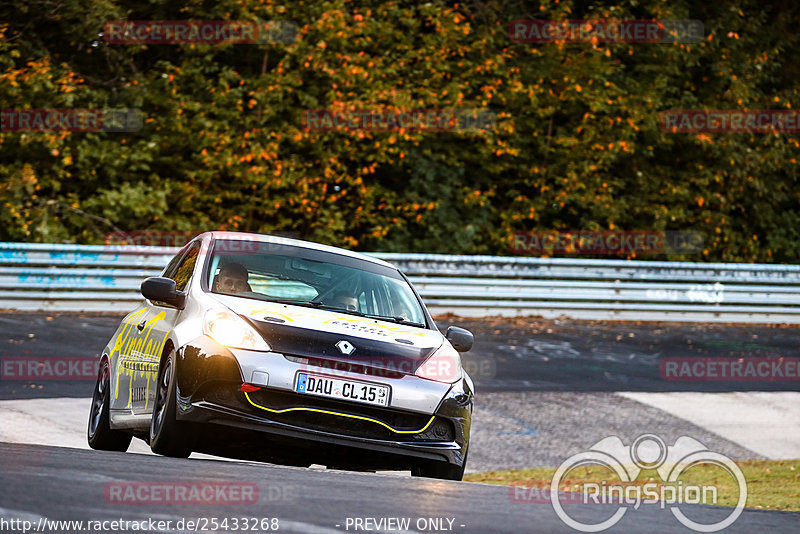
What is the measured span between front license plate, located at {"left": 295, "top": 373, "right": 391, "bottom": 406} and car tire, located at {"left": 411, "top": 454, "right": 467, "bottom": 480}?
1.88 feet

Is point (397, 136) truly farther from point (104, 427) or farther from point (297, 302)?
point (297, 302)

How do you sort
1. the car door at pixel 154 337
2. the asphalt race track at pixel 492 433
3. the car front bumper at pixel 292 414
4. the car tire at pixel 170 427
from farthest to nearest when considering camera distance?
the car door at pixel 154 337, the car tire at pixel 170 427, the car front bumper at pixel 292 414, the asphalt race track at pixel 492 433

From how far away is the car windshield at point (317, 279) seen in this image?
25.6 ft

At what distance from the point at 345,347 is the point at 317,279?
1.40 m

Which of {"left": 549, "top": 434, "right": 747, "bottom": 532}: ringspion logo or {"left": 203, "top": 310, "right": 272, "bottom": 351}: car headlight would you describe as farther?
{"left": 549, "top": 434, "right": 747, "bottom": 532}: ringspion logo

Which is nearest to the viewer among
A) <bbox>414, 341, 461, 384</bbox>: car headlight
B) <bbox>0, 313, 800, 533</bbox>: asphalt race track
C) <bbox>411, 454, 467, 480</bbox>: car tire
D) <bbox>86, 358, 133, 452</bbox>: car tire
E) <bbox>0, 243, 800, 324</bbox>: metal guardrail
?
<bbox>0, 313, 800, 533</bbox>: asphalt race track

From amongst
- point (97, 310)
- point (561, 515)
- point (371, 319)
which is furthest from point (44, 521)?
point (97, 310)

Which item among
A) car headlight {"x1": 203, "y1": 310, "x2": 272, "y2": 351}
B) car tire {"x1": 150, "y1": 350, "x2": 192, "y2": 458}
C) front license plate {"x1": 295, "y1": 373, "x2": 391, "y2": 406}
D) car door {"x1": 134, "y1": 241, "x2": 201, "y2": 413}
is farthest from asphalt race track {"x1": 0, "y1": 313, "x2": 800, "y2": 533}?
car headlight {"x1": 203, "y1": 310, "x2": 272, "y2": 351}

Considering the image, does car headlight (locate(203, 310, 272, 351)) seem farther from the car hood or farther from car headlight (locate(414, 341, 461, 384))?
car headlight (locate(414, 341, 461, 384))

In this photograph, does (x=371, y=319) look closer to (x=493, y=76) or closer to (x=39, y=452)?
(x=39, y=452)

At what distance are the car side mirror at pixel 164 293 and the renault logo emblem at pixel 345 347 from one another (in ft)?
3.69

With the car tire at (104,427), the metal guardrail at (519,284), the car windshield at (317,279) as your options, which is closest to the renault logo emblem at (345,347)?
the car windshield at (317,279)

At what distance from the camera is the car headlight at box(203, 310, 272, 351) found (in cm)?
657

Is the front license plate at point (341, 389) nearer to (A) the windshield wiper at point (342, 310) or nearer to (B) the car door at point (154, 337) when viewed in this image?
(A) the windshield wiper at point (342, 310)
